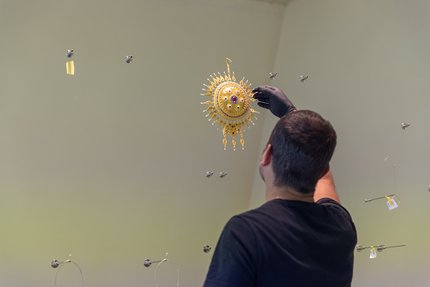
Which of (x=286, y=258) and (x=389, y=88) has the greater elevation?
(x=389, y=88)

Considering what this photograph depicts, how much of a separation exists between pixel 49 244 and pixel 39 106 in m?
0.66

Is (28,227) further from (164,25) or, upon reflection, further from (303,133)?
(303,133)

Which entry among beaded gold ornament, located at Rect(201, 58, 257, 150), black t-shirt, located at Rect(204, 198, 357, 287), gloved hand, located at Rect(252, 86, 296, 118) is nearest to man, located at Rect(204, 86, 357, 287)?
black t-shirt, located at Rect(204, 198, 357, 287)

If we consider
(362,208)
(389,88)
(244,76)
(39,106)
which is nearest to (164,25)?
(244,76)

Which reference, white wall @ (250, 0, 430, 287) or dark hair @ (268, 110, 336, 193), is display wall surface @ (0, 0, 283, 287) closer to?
white wall @ (250, 0, 430, 287)

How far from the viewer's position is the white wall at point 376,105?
2.07 meters

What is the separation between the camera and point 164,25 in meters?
2.45

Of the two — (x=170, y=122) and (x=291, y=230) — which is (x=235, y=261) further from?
(x=170, y=122)

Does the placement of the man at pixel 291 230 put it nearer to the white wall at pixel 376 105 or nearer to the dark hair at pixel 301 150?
the dark hair at pixel 301 150

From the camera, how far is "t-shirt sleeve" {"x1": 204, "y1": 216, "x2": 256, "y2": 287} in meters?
0.88

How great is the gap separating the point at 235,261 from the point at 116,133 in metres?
1.71

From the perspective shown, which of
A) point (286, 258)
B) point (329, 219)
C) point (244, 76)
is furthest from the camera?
point (244, 76)

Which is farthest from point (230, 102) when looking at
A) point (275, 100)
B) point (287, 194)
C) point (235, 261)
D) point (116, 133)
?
point (235, 261)

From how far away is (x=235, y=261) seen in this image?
880 millimetres
